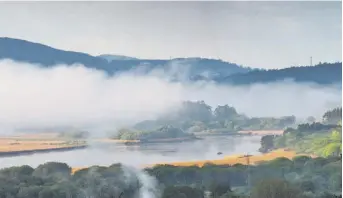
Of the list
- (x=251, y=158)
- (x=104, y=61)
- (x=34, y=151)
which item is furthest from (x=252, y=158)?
(x=34, y=151)

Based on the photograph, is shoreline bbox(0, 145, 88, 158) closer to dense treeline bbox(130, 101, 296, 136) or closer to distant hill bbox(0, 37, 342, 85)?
dense treeline bbox(130, 101, 296, 136)

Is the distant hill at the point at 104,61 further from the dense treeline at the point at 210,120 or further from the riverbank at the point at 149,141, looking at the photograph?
the riverbank at the point at 149,141

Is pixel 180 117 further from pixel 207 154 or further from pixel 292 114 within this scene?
pixel 292 114

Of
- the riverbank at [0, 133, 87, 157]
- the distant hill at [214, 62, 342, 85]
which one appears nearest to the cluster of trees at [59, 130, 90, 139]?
the riverbank at [0, 133, 87, 157]

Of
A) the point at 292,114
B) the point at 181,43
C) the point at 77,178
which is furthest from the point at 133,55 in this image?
the point at 292,114

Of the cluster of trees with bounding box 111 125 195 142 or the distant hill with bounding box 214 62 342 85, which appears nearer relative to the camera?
the cluster of trees with bounding box 111 125 195 142

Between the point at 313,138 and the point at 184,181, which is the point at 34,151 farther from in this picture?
the point at 313,138
